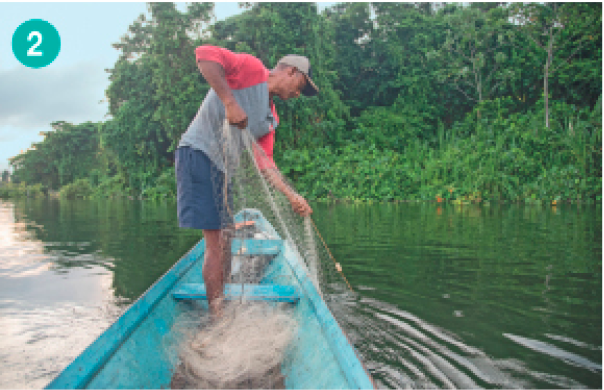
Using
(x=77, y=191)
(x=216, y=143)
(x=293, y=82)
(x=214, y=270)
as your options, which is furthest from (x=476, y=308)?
(x=77, y=191)

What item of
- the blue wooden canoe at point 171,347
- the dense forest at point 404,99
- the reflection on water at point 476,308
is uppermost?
the dense forest at point 404,99

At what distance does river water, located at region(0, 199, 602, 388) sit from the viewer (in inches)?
101

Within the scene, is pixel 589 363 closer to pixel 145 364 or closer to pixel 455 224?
pixel 145 364

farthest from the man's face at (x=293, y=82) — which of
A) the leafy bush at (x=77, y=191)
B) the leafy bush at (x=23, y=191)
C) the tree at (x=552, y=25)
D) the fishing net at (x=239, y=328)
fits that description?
the leafy bush at (x=23, y=191)

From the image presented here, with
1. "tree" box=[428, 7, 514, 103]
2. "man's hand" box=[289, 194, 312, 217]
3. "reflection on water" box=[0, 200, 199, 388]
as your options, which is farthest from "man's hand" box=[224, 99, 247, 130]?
"tree" box=[428, 7, 514, 103]

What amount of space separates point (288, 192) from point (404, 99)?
2012cm

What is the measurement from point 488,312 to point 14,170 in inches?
Result: 1836

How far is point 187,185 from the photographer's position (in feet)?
8.50

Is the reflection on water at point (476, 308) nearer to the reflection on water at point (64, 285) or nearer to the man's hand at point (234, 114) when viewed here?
the man's hand at point (234, 114)

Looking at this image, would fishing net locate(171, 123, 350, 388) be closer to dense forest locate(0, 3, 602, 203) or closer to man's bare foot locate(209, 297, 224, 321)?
man's bare foot locate(209, 297, 224, 321)

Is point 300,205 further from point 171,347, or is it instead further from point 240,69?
point 171,347

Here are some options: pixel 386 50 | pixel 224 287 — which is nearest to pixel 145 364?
pixel 224 287

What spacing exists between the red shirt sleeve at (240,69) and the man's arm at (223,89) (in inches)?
1.9

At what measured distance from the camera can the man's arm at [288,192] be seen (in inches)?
111
